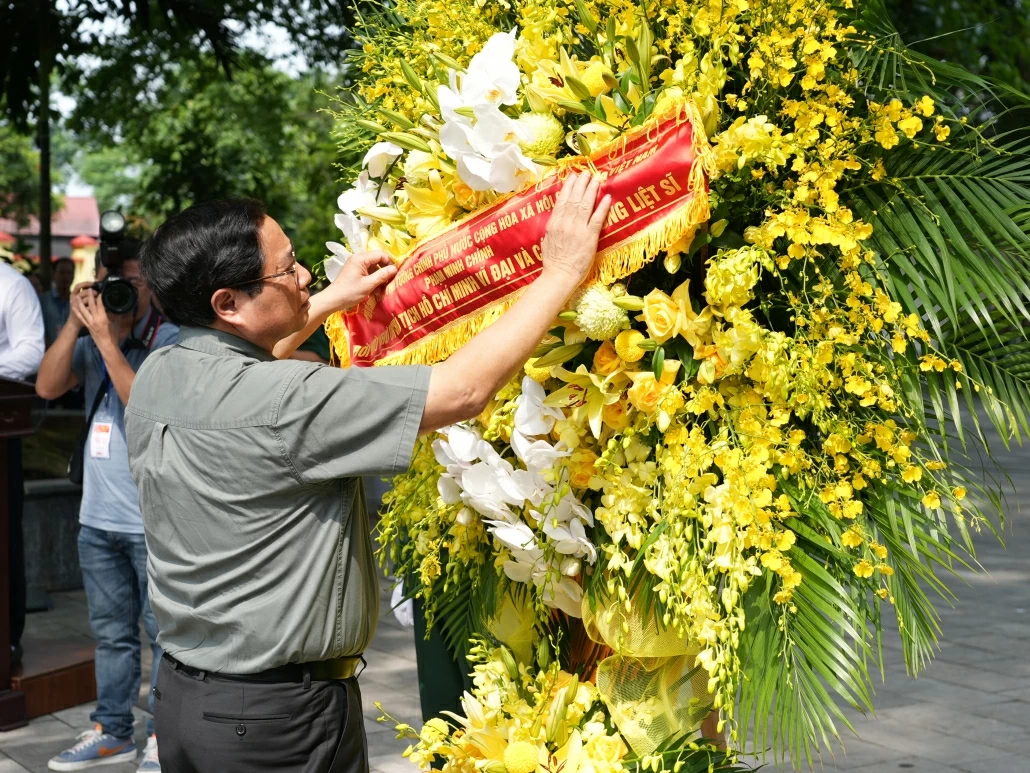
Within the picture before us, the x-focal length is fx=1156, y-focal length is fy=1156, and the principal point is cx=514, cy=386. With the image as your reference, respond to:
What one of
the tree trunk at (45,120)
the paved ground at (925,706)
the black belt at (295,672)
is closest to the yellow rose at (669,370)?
the black belt at (295,672)

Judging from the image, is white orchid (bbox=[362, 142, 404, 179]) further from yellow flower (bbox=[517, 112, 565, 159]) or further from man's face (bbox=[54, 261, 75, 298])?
man's face (bbox=[54, 261, 75, 298])

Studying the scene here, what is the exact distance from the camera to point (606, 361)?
6.11 ft

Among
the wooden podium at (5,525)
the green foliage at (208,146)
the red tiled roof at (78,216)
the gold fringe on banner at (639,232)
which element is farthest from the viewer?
the red tiled roof at (78,216)

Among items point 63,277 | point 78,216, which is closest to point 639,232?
point 63,277

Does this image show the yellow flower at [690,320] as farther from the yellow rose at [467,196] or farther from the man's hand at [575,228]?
the yellow rose at [467,196]

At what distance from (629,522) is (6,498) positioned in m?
3.85

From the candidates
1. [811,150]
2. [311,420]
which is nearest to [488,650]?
[311,420]

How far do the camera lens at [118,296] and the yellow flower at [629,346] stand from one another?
2855mm

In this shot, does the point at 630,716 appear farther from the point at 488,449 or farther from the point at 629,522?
the point at 488,449

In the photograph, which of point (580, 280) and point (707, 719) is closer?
point (580, 280)

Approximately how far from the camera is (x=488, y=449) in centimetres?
197

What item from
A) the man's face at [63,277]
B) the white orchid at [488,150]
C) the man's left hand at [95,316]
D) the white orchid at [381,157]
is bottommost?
the white orchid at [488,150]

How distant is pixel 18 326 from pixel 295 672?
133 inches

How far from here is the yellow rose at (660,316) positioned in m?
1.78
